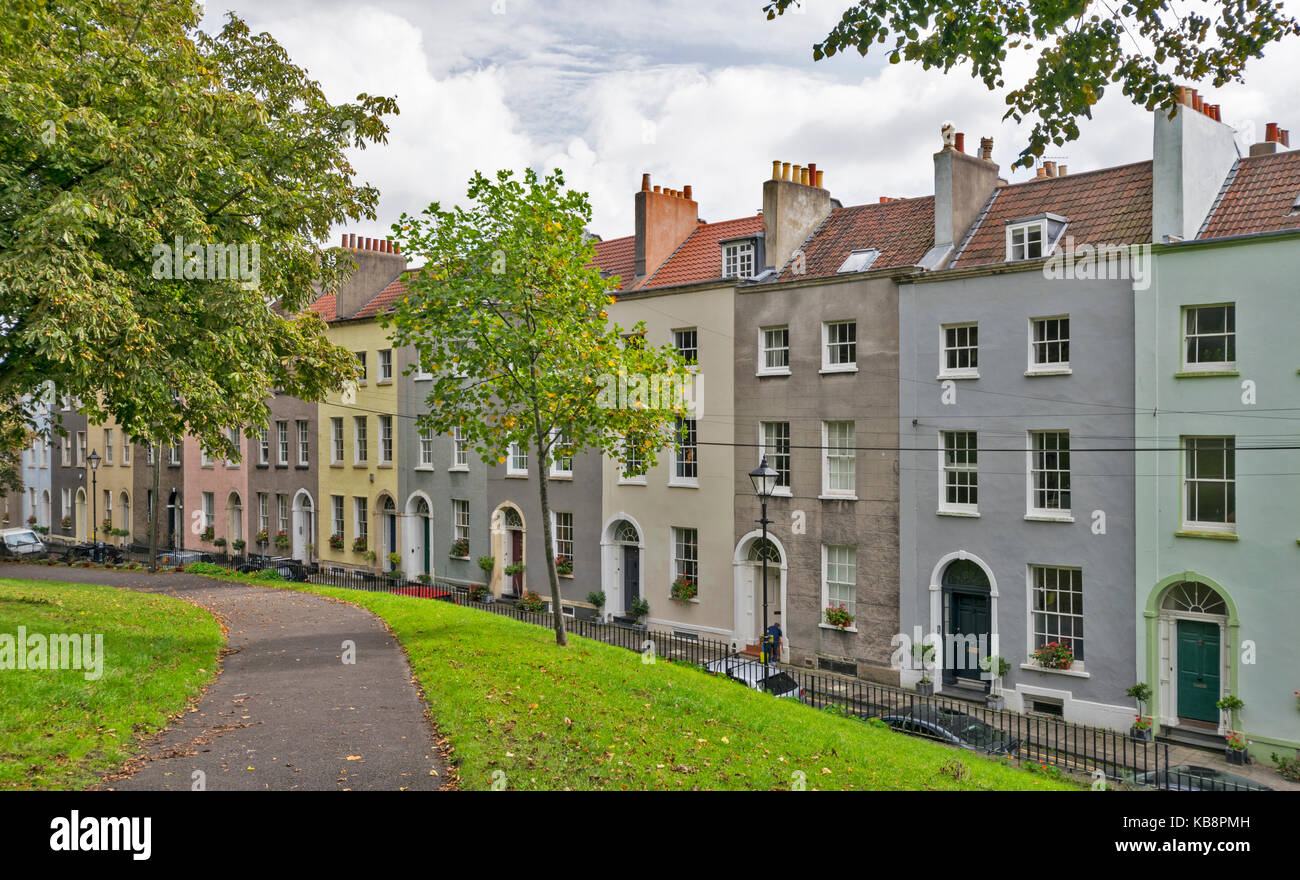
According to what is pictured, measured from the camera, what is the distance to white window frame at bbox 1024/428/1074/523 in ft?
84.0

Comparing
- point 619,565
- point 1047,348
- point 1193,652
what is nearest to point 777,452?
point 619,565

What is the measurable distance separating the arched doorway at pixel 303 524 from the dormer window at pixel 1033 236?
35.8 meters

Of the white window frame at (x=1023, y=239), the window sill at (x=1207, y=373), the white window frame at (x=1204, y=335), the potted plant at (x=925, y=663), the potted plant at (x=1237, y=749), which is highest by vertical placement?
the white window frame at (x=1023, y=239)

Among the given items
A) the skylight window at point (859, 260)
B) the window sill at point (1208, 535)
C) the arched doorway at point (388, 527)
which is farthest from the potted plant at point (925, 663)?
the arched doorway at point (388, 527)

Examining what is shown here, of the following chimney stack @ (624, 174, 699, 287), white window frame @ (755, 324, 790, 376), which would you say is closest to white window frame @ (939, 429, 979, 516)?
white window frame @ (755, 324, 790, 376)

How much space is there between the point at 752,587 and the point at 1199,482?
13.5m

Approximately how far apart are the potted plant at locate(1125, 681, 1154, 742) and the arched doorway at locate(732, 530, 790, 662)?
10.7 meters

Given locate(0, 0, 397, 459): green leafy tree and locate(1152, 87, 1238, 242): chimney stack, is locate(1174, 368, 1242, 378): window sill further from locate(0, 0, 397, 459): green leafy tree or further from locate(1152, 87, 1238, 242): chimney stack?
locate(0, 0, 397, 459): green leafy tree

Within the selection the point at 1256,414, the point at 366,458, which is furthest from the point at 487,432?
the point at 366,458

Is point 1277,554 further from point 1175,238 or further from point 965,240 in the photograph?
point 965,240

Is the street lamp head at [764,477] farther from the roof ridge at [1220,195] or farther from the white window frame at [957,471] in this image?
the roof ridge at [1220,195]

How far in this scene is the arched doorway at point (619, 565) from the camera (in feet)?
119

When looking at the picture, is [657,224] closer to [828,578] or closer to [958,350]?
[958,350]

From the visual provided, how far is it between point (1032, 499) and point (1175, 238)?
7300mm
